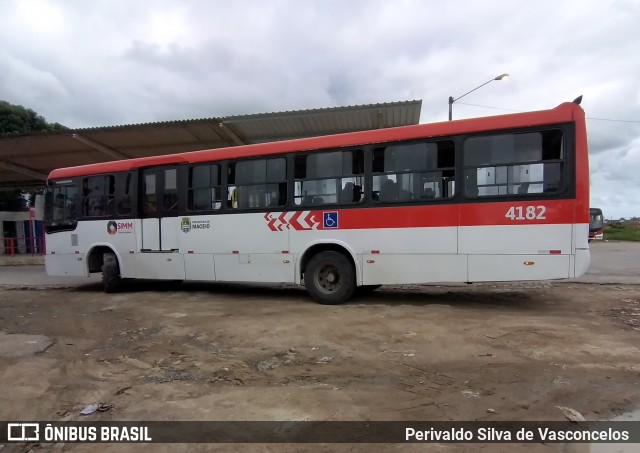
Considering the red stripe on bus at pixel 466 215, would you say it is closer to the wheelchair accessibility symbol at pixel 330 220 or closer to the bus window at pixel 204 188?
the wheelchair accessibility symbol at pixel 330 220

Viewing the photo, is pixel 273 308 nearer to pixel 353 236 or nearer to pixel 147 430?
pixel 353 236

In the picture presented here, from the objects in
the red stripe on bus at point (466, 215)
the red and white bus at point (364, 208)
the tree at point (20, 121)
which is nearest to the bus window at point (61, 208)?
the red and white bus at point (364, 208)

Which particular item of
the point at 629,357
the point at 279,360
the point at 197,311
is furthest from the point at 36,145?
the point at 629,357

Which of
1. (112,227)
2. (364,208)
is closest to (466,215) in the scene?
(364,208)

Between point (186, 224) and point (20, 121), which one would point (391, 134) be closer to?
point (186, 224)

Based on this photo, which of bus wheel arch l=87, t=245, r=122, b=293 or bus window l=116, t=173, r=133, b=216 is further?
bus wheel arch l=87, t=245, r=122, b=293

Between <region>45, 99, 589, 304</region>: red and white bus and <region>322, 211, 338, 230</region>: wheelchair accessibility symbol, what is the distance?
19 mm

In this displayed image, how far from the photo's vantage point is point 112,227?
404 inches

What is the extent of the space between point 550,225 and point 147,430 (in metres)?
6.02

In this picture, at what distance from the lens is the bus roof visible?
6.53 metres

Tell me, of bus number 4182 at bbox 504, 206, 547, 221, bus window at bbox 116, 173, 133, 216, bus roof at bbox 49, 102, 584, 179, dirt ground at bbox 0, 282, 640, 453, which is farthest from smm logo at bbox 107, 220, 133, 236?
bus number 4182 at bbox 504, 206, 547, 221

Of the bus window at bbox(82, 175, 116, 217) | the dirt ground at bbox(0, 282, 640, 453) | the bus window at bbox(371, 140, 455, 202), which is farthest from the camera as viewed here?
the bus window at bbox(82, 175, 116, 217)

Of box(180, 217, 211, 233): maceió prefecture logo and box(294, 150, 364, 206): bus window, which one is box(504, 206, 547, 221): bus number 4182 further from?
box(180, 217, 211, 233): maceió prefecture logo

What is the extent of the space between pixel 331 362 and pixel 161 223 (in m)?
6.27
